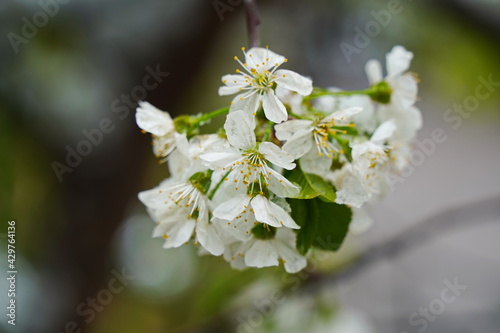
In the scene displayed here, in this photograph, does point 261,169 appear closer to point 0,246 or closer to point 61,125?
point 0,246

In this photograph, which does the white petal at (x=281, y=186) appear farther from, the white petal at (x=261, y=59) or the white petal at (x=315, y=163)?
the white petal at (x=261, y=59)

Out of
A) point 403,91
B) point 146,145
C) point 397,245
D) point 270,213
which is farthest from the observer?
point 146,145

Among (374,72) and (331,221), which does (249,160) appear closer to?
(331,221)

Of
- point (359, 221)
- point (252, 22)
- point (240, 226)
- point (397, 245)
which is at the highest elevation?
point (252, 22)

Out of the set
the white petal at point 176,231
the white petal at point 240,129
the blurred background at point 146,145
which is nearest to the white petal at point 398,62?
the white petal at point 240,129

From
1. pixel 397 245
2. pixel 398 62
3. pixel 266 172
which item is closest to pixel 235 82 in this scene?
pixel 266 172
